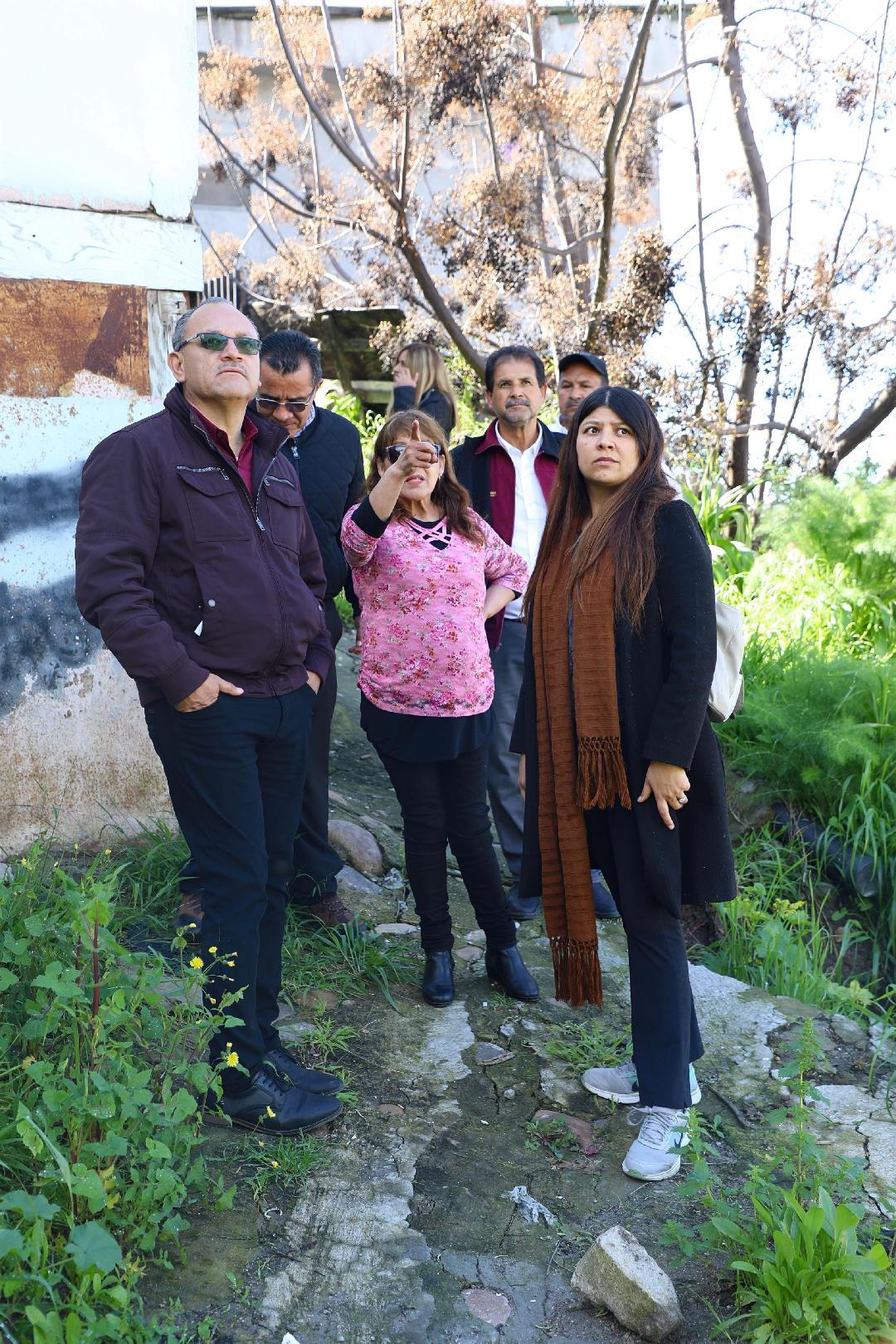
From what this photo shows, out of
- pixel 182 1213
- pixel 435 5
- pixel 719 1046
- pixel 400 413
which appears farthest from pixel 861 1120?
pixel 435 5

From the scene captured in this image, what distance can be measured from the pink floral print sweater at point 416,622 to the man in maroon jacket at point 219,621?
1.74ft

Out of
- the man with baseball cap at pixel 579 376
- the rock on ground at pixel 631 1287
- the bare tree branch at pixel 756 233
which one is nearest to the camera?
the rock on ground at pixel 631 1287

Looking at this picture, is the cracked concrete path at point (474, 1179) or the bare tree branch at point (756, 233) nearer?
the cracked concrete path at point (474, 1179)

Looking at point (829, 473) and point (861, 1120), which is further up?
point (829, 473)

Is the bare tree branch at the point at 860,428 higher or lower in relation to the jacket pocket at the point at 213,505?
higher

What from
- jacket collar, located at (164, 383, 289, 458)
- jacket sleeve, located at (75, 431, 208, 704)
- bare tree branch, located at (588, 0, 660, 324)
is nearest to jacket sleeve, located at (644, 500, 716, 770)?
jacket collar, located at (164, 383, 289, 458)

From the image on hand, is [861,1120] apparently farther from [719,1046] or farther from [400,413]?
[400,413]

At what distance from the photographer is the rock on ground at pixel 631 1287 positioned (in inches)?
91.7

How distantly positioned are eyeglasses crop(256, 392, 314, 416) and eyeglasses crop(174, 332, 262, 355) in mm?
887

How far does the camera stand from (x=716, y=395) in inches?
331

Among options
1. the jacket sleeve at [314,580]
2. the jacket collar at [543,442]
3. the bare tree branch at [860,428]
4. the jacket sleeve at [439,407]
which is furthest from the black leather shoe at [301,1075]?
the bare tree branch at [860,428]

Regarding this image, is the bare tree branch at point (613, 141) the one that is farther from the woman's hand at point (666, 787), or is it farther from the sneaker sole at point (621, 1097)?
the sneaker sole at point (621, 1097)

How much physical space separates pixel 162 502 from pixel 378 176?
224 inches

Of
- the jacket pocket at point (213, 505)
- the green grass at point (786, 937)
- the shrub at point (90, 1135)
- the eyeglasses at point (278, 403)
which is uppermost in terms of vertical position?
the eyeglasses at point (278, 403)
